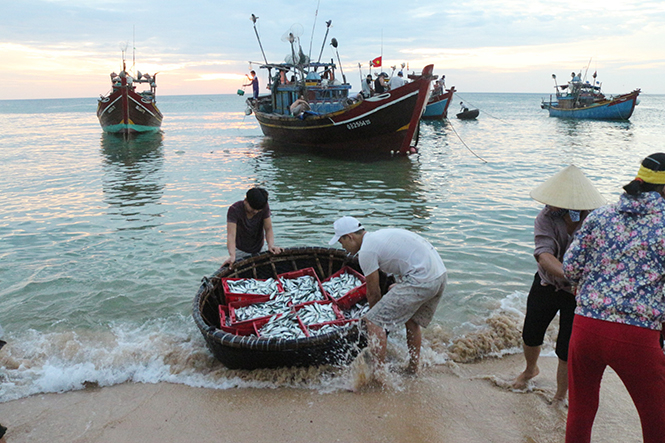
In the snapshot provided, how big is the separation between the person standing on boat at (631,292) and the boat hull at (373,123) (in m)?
14.1

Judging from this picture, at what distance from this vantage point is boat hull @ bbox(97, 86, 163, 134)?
27.4 metres

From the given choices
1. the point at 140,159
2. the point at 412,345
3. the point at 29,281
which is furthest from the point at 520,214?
the point at 140,159

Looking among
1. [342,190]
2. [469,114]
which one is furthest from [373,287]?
[469,114]

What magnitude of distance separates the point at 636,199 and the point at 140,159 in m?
19.8

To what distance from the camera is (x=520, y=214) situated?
373 inches

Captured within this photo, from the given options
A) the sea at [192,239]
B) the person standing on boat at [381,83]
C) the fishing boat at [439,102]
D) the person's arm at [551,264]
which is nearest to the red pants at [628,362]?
the person's arm at [551,264]

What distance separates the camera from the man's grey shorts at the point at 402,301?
357cm

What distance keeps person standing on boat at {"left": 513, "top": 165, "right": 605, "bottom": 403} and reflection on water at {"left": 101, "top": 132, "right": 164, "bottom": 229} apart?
8.10 meters

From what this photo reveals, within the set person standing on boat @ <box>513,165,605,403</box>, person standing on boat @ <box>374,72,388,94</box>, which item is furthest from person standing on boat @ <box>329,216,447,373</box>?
person standing on boat @ <box>374,72,388,94</box>

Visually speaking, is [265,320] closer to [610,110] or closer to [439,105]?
[439,105]

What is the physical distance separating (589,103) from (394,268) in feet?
148

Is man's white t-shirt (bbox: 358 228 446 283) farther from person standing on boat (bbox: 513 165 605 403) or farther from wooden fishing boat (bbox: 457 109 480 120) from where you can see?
wooden fishing boat (bbox: 457 109 480 120)

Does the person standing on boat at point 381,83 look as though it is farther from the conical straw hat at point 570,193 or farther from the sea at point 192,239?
the conical straw hat at point 570,193

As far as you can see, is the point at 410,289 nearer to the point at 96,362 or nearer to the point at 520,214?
the point at 96,362
